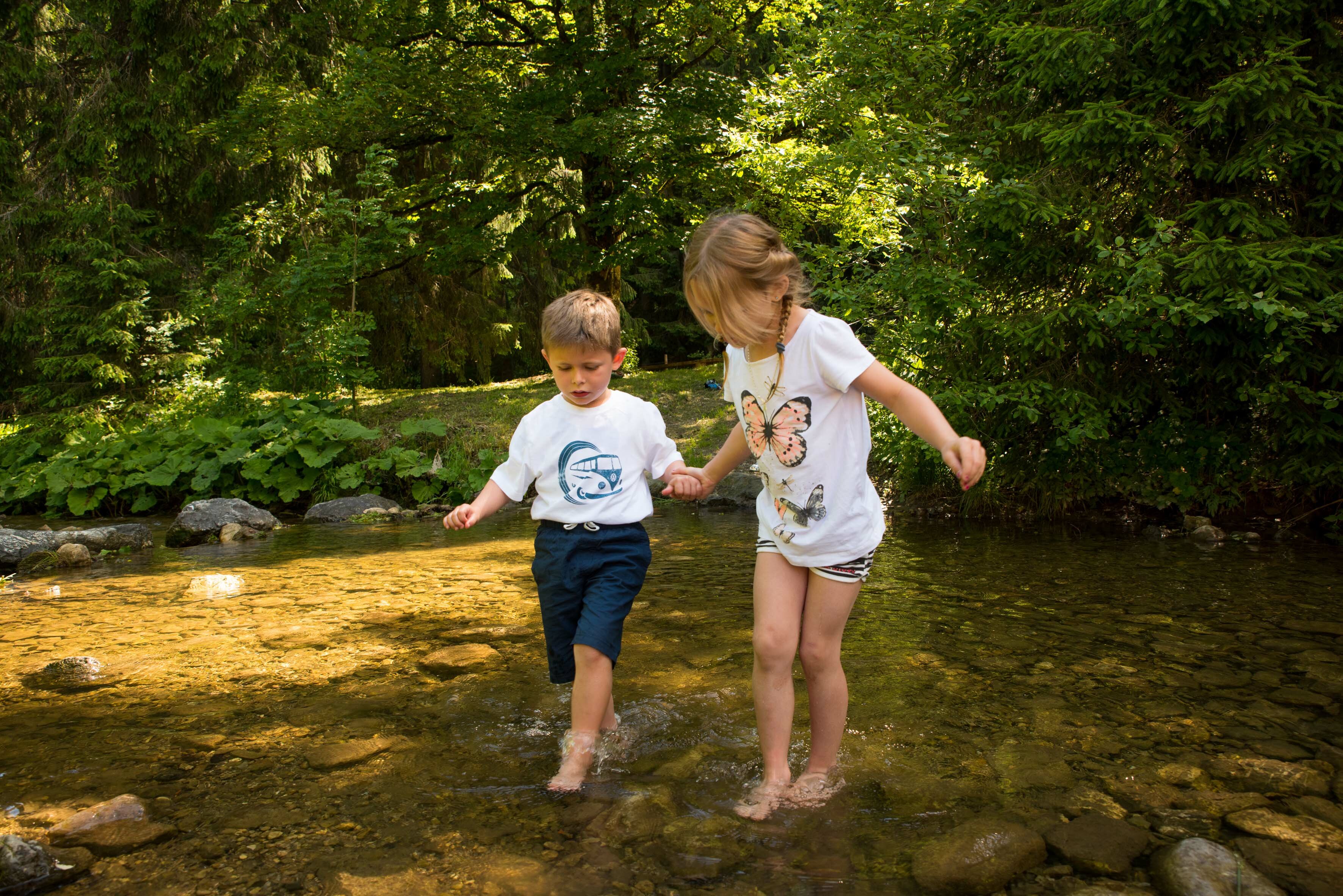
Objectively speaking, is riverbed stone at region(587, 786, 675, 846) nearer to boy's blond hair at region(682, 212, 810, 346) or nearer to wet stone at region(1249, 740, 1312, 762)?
boy's blond hair at region(682, 212, 810, 346)

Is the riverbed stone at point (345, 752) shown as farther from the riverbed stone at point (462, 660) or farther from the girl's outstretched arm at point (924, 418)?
the girl's outstretched arm at point (924, 418)

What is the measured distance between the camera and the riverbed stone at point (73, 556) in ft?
20.8

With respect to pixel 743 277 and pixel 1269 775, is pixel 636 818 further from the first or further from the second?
pixel 1269 775

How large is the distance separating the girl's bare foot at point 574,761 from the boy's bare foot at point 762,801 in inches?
17.9

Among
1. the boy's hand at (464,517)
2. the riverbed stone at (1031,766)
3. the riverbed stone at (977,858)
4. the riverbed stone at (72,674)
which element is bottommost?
the riverbed stone at (72,674)

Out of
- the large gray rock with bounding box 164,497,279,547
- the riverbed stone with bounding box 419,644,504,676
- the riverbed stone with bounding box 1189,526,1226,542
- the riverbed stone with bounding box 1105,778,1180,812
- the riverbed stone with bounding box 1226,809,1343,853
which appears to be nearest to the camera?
the riverbed stone with bounding box 1226,809,1343,853

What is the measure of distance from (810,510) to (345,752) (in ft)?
5.12

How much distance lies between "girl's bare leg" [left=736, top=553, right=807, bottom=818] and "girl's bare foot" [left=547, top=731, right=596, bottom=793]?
0.47 meters

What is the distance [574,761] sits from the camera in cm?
256

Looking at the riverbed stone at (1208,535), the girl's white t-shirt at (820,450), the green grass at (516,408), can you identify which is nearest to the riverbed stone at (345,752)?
the girl's white t-shirt at (820,450)

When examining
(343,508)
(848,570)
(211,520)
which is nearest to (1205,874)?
(848,570)

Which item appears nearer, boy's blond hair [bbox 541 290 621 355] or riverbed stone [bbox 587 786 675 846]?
riverbed stone [bbox 587 786 675 846]

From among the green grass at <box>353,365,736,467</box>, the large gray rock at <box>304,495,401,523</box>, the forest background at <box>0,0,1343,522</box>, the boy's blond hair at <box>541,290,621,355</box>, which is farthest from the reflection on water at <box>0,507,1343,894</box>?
the green grass at <box>353,365,736,467</box>

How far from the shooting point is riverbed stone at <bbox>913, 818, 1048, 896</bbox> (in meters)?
1.93
